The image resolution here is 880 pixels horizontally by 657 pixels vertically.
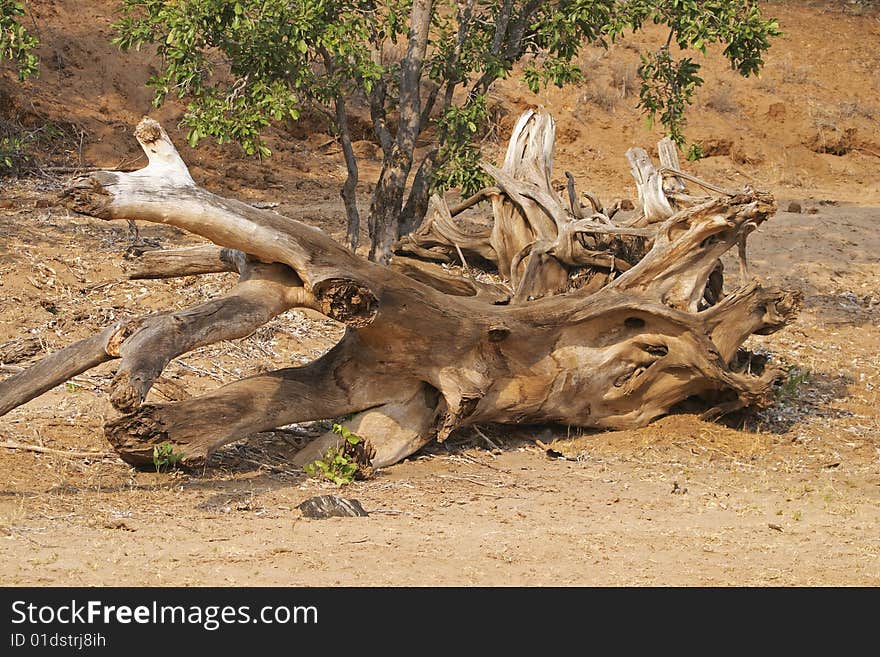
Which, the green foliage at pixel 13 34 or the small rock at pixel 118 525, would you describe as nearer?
the small rock at pixel 118 525

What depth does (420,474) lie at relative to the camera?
6.83 m

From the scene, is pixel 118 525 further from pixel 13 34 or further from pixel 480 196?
pixel 13 34

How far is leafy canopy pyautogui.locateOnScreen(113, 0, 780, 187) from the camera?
8562 mm

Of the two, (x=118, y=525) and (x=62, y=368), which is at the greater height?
(x=62, y=368)

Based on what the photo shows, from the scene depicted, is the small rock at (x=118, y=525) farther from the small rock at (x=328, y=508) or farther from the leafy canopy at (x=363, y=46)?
the leafy canopy at (x=363, y=46)

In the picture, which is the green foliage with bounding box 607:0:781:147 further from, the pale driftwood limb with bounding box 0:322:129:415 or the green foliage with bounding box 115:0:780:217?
the pale driftwood limb with bounding box 0:322:129:415

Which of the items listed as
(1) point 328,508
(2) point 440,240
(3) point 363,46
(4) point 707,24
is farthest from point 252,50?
(1) point 328,508

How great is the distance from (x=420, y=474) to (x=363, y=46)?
4.20 m

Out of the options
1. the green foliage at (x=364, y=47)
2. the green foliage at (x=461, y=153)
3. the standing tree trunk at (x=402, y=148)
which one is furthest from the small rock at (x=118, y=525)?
the standing tree trunk at (x=402, y=148)

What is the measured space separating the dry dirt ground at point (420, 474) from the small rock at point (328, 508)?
2.8 inches

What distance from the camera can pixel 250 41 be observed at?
8844mm

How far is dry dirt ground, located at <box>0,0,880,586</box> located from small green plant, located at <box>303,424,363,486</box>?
11cm

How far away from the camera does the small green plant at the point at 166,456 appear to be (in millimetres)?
5930

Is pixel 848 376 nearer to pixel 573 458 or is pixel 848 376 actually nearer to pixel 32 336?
pixel 573 458
